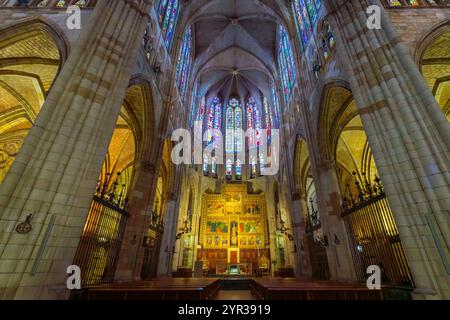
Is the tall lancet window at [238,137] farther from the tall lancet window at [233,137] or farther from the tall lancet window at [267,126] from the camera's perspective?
the tall lancet window at [267,126]

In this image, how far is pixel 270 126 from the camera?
26703 mm

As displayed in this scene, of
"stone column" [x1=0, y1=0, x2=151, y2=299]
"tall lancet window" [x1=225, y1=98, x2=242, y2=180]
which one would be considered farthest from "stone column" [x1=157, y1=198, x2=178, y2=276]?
"tall lancet window" [x1=225, y1=98, x2=242, y2=180]

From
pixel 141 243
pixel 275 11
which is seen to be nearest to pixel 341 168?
pixel 275 11

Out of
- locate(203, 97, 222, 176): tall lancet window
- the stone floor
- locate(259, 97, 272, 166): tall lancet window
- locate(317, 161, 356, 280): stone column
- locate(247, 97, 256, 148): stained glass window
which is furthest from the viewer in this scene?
locate(247, 97, 256, 148): stained glass window

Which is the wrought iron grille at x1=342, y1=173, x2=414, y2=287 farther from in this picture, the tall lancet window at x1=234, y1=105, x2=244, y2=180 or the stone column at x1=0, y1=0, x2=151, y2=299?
the tall lancet window at x1=234, y1=105, x2=244, y2=180

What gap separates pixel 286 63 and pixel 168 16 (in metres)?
10.9

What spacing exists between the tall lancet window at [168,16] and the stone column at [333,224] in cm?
1261

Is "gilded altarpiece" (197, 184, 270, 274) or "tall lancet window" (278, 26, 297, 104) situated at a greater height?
"tall lancet window" (278, 26, 297, 104)

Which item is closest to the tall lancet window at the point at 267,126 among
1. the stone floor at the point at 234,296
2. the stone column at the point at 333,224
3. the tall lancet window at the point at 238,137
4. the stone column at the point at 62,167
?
the tall lancet window at the point at 238,137

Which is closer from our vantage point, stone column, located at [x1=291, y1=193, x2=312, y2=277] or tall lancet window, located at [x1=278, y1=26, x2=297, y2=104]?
stone column, located at [x1=291, y1=193, x2=312, y2=277]

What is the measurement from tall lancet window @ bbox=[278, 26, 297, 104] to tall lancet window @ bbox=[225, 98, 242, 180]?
431 inches

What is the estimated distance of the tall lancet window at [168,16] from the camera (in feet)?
43.0

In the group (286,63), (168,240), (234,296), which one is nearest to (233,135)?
(286,63)

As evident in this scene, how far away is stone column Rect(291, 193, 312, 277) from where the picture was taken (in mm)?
14633
